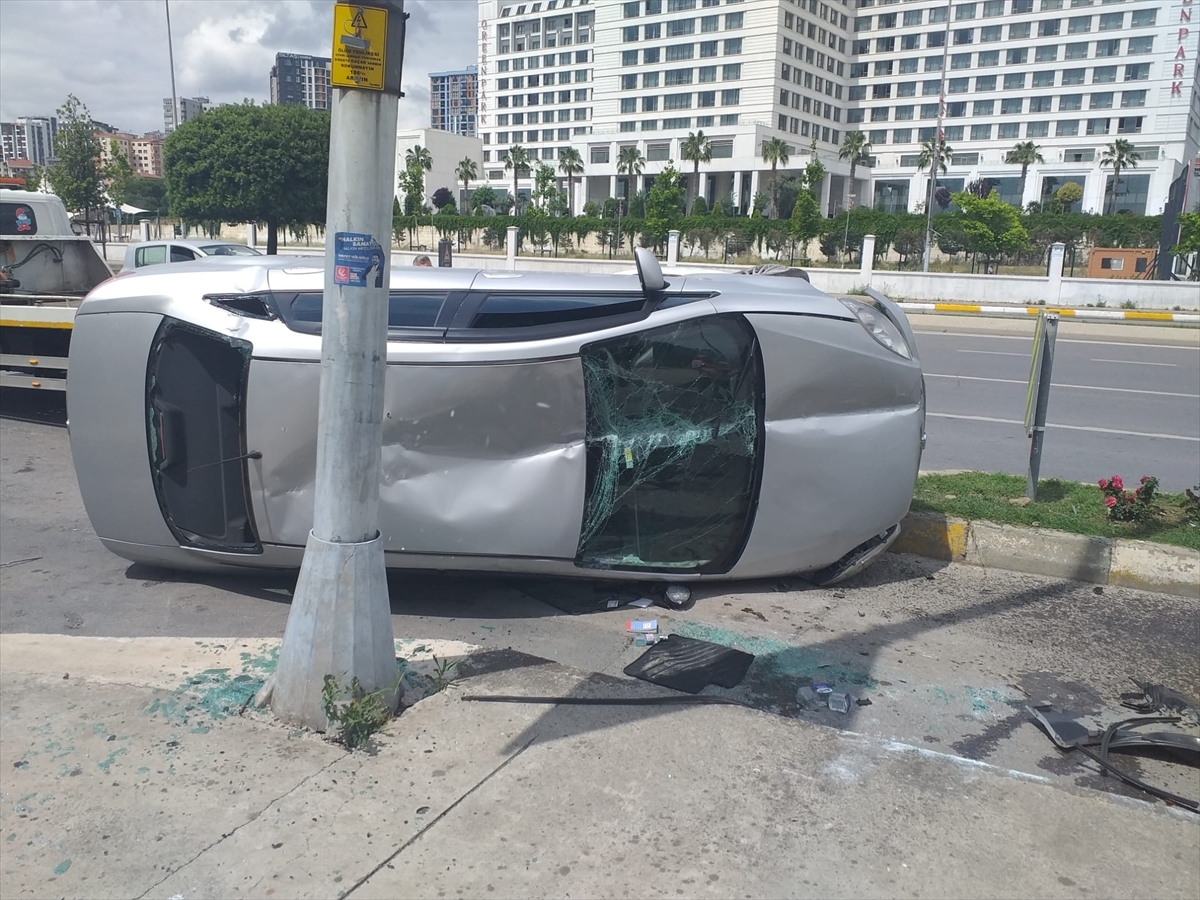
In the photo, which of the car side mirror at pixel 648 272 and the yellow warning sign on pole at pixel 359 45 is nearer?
the yellow warning sign on pole at pixel 359 45

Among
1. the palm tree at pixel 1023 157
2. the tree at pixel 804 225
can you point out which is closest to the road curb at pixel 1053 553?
the tree at pixel 804 225

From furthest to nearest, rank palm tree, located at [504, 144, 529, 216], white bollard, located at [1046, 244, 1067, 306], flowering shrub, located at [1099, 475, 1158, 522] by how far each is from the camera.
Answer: palm tree, located at [504, 144, 529, 216]
white bollard, located at [1046, 244, 1067, 306]
flowering shrub, located at [1099, 475, 1158, 522]

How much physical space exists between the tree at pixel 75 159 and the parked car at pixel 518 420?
141ft

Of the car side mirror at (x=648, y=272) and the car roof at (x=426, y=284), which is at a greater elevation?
the car side mirror at (x=648, y=272)

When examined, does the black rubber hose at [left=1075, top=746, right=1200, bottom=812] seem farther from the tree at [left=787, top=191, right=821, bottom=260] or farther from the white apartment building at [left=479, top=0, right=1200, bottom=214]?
the white apartment building at [left=479, top=0, right=1200, bottom=214]

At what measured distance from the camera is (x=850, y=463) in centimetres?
482

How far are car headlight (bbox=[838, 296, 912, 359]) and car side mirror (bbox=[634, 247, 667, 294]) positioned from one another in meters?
1.02

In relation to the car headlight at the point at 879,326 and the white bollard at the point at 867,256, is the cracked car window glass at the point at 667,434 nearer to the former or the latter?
the car headlight at the point at 879,326

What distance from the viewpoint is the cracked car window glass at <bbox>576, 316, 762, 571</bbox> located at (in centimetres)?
462

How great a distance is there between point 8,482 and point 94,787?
219 inches

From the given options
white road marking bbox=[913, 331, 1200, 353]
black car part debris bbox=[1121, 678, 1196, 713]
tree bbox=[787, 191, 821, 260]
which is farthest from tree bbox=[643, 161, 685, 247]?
black car part debris bbox=[1121, 678, 1196, 713]

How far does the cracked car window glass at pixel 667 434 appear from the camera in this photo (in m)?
4.62

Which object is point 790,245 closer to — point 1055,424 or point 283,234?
point 283,234

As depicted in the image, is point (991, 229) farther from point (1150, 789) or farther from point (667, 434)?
point (1150, 789)
